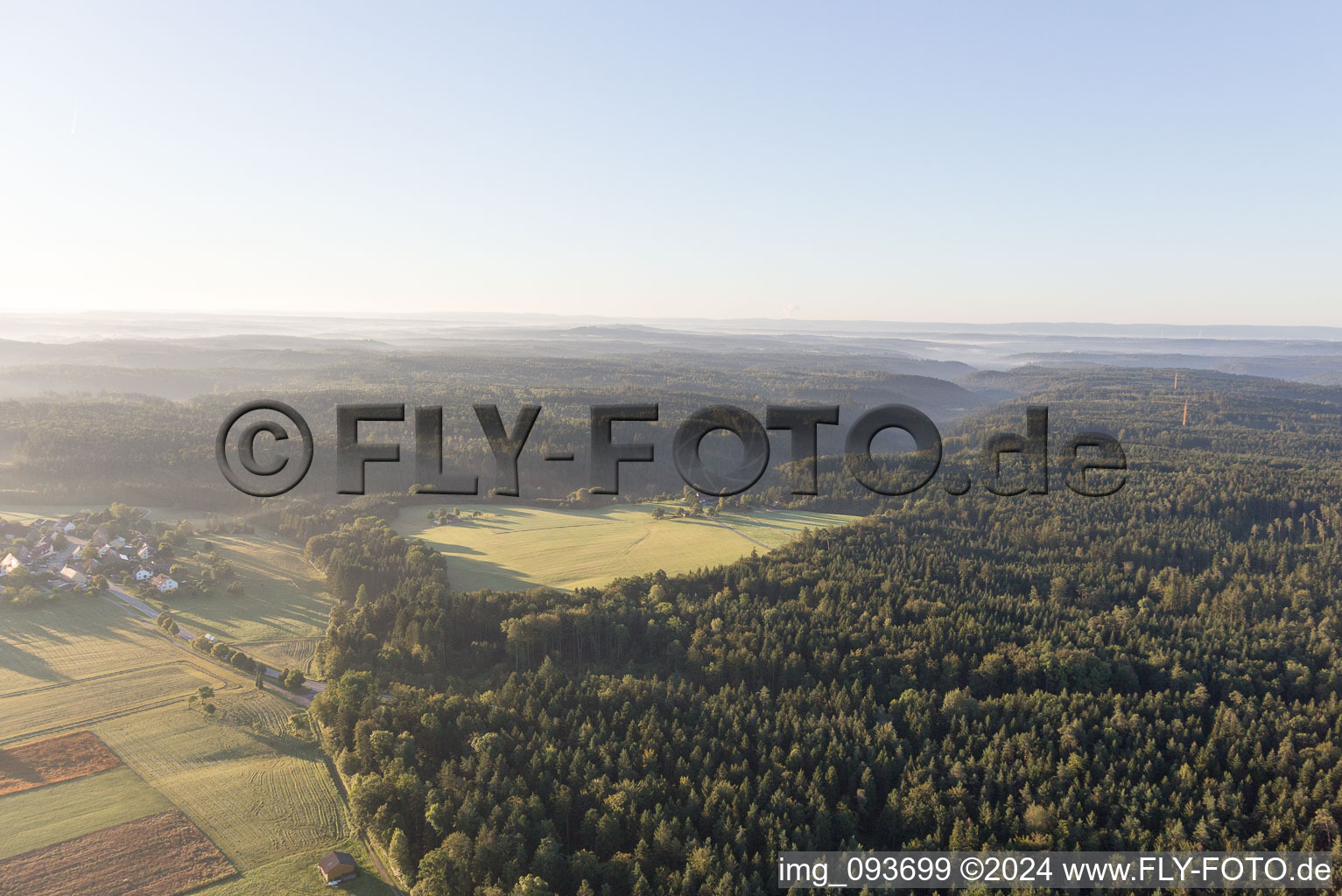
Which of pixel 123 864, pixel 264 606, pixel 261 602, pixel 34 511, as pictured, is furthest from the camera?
pixel 34 511

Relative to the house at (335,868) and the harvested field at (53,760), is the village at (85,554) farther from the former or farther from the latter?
the house at (335,868)

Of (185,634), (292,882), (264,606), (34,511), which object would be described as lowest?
(292,882)

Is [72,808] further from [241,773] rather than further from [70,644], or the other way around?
[70,644]

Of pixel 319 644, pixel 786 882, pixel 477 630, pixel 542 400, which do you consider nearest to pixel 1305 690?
pixel 786 882

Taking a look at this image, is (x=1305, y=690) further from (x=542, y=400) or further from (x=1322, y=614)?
(x=542, y=400)

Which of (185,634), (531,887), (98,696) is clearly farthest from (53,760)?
(531,887)

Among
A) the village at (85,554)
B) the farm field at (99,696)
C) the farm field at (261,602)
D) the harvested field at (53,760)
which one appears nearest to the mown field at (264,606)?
the farm field at (261,602)

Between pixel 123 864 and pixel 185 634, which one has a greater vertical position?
pixel 185 634
